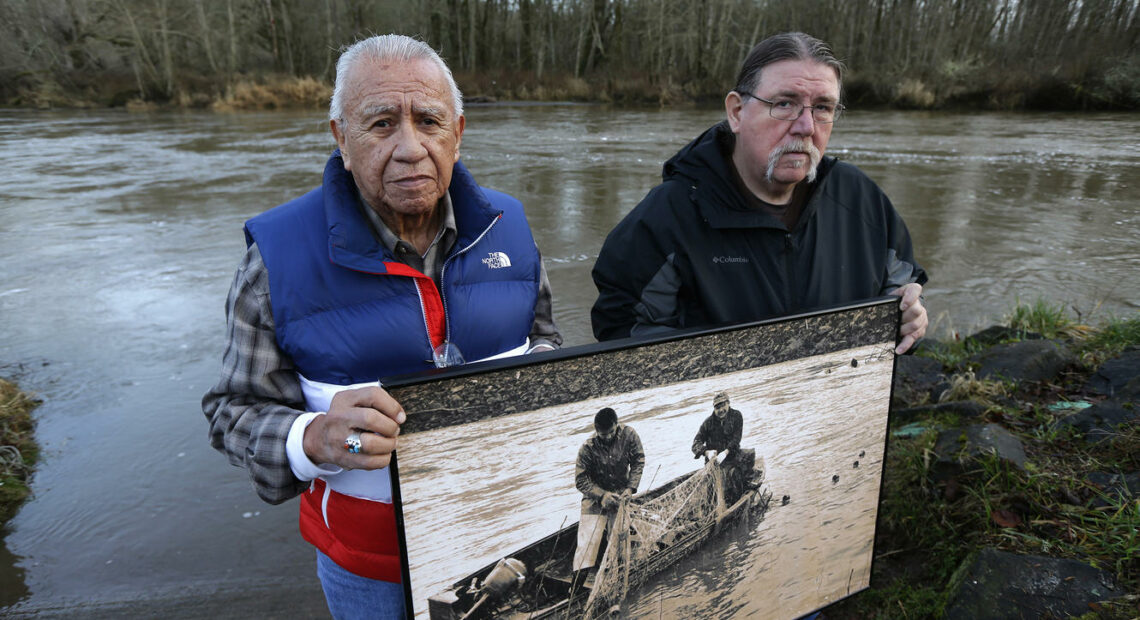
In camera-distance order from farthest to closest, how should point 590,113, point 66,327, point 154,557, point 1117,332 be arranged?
point 590,113, point 66,327, point 1117,332, point 154,557

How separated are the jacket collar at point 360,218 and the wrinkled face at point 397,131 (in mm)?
55

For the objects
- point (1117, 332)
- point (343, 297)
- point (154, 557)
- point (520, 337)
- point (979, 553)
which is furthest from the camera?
point (1117, 332)

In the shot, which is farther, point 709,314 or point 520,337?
point 709,314

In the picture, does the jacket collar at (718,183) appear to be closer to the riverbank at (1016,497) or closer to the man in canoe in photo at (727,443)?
the man in canoe in photo at (727,443)

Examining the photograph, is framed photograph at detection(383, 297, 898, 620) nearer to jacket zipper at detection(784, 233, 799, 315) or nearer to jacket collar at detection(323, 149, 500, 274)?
jacket zipper at detection(784, 233, 799, 315)

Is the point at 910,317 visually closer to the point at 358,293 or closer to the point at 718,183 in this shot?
the point at 718,183

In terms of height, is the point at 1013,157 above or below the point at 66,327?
above

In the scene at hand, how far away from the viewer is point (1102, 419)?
3023mm

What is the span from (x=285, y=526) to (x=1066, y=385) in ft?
14.0

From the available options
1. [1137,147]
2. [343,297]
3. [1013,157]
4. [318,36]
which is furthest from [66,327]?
[318,36]

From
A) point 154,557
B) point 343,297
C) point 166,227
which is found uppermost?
point 343,297

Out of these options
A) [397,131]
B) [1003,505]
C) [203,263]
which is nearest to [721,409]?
[397,131]

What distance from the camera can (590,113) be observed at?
27.7 m

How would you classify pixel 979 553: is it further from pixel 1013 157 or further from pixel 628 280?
pixel 1013 157
